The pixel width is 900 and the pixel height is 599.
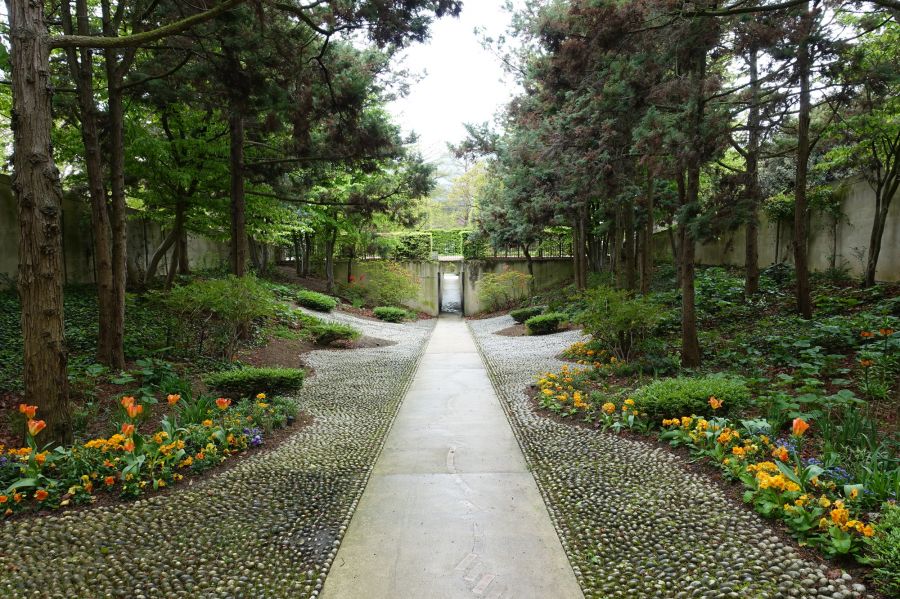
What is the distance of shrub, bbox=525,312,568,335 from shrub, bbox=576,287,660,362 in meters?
3.75

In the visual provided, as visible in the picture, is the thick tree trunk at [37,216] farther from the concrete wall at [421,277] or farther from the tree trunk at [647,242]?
the concrete wall at [421,277]

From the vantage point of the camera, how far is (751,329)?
7453mm

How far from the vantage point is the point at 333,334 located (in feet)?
32.4

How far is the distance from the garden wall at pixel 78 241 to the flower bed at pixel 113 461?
6263 millimetres

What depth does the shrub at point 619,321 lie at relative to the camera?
272 inches

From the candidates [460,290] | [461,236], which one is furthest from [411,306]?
[461,236]

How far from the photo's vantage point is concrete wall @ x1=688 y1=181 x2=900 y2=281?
26.8ft

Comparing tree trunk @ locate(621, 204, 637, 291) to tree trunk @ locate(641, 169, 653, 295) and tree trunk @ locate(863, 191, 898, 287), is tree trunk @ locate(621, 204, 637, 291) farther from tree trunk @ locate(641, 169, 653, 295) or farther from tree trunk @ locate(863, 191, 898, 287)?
tree trunk @ locate(863, 191, 898, 287)

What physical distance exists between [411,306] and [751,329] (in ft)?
40.5


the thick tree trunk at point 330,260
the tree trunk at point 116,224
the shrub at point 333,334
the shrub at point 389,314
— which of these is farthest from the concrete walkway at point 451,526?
the thick tree trunk at point 330,260

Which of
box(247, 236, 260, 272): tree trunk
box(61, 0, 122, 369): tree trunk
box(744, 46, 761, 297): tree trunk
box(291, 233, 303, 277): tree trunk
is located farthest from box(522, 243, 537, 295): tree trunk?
box(61, 0, 122, 369): tree trunk

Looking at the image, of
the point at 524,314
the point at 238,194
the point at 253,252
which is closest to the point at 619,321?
the point at 238,194

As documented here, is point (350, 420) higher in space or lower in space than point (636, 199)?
lower

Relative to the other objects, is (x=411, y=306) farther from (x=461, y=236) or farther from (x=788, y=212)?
(x=788, y=212)
